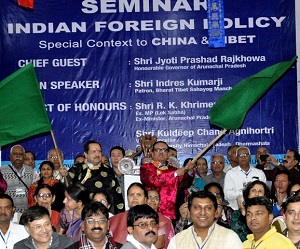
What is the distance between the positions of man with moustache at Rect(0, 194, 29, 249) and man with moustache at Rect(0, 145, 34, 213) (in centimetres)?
173

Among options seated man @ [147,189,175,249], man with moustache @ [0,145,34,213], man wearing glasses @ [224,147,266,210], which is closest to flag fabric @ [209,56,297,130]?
man wearing glasses @ [224,147,266,210]

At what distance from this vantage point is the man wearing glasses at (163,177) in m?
7.53

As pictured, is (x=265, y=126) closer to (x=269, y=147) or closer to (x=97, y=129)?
(x=269, y=147)

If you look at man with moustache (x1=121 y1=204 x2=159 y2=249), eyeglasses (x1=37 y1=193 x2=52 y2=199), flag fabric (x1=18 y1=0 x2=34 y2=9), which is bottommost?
man with moustache (x1=121 y1=204 x2=159 y2=249)

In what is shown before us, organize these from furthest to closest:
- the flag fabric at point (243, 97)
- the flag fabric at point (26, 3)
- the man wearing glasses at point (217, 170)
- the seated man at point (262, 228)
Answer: the flag fabric at point (26, 3) → the man wearing glasses at point (217, 170) → the flag fabric at point (243, 97) → the seated man at point (262, 228)

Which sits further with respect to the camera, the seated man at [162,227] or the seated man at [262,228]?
the seated man at [162,227]

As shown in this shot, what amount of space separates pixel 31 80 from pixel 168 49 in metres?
3.40

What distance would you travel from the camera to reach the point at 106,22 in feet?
35.4

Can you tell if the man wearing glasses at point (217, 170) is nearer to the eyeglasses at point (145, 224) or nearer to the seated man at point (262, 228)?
the seated man at point (262, 228)

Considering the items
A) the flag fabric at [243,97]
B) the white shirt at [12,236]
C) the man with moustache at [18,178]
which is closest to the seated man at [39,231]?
the white shirt at [12,236]

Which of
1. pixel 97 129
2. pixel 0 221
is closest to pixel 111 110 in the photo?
pixel 97 129

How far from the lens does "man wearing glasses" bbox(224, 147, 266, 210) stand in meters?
8.25

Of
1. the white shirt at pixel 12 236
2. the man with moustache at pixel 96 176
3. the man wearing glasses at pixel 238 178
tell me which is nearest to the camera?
the white shirt at pixel 12 236

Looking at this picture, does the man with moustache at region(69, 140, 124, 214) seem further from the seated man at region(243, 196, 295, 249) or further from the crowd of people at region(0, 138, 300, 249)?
the seated man at region(243, 196, 295, 249)
